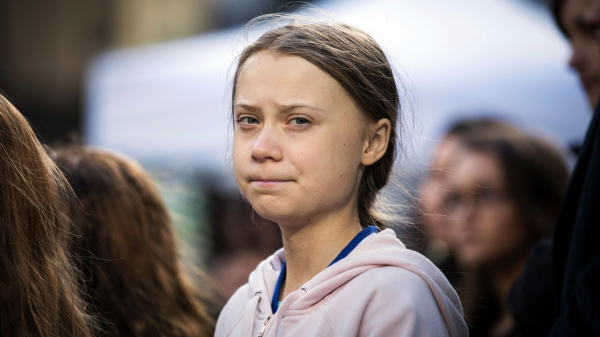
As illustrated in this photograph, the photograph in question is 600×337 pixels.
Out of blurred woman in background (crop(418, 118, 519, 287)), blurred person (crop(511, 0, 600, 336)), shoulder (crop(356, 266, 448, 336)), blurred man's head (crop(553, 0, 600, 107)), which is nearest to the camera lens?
shoulder (crop(356, 266, 448, 336))

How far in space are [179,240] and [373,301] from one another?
1.45 meters

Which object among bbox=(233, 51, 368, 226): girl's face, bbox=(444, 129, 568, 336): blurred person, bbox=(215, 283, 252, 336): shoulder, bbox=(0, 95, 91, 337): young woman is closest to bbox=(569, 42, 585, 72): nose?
bbox=(444, 129, 568, 336): blurred person

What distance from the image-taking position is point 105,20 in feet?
40.8

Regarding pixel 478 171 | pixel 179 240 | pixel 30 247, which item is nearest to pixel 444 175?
pixel 478 171

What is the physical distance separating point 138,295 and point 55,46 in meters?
11.5

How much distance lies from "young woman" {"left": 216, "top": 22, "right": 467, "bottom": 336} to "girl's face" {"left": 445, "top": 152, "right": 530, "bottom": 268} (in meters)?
1.61

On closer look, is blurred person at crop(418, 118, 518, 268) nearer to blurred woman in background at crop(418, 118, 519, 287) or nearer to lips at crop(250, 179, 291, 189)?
blurred woman in background at crop(418, 118, 519, 287)

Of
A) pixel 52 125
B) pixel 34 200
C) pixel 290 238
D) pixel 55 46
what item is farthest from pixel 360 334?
pixel 55 46

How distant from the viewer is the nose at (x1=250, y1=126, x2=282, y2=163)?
153 cm

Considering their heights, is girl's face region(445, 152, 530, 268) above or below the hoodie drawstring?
below

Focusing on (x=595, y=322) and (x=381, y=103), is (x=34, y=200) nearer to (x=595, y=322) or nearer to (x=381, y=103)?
(x=381, y=103)

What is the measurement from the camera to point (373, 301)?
146 centimetres

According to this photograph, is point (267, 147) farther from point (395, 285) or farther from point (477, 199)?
point (477, 199)

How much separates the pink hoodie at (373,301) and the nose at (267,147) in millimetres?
338
